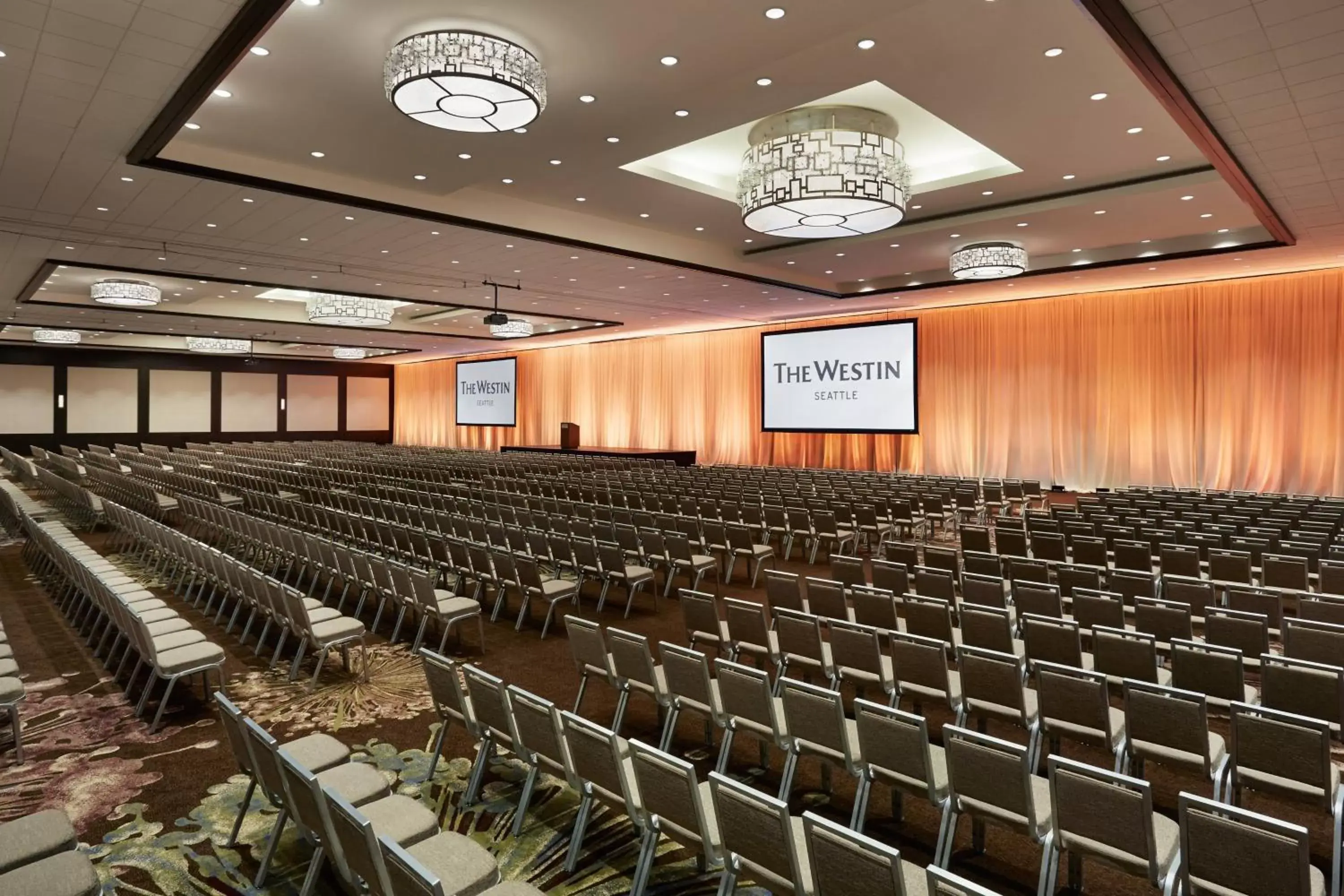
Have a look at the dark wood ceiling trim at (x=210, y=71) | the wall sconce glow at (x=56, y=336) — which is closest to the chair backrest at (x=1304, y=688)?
the dark wood ceiling trim at (x=210, y=71)

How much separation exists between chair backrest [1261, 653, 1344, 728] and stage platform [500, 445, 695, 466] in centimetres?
1823

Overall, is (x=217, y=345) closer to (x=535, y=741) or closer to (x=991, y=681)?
(x=535, y=741)

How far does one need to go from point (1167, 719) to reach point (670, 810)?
7.58 feet

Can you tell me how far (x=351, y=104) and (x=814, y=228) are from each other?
536 cm

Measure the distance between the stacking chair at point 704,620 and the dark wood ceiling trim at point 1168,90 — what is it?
4495mm

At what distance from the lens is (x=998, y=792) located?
295 centimetres

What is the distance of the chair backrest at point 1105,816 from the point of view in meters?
2.56

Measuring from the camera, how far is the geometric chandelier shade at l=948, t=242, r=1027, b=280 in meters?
12.1

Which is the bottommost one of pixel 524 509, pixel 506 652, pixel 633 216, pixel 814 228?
pixel 506 652

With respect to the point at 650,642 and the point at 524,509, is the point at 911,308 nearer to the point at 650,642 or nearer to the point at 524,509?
the point at 524,509

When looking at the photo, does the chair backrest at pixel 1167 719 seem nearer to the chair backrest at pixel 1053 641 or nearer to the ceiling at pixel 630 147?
the chair backrest at pixel 1053 641

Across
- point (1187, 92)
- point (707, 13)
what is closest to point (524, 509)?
point (707, 13)

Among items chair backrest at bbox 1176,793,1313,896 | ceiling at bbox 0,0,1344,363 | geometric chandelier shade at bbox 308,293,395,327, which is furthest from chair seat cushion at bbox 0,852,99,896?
geometric chandelier shade at bbox 308,293,395,327

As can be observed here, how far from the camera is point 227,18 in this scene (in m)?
5.01
